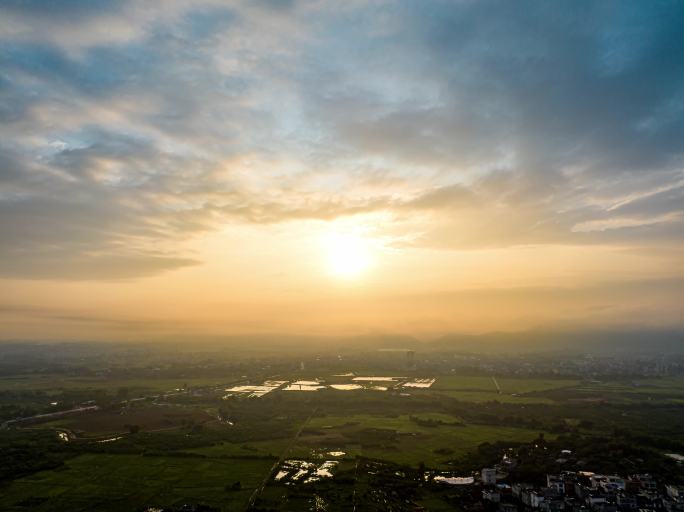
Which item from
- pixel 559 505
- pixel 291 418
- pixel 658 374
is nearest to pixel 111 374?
pixel 291 418

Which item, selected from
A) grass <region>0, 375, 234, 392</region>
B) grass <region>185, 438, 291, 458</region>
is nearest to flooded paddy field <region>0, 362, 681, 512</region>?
grass <region>185, 438, 291, 458</region>

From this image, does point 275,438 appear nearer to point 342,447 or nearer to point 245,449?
point 245,449

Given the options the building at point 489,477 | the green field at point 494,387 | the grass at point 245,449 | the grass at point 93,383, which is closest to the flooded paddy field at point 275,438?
the grass at point 245,449

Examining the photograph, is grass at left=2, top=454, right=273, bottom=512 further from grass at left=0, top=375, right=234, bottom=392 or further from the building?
grass at left=0, top=375, right=234, bottom=392

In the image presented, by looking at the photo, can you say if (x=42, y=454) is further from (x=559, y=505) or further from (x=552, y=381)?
(x=552, y=381)

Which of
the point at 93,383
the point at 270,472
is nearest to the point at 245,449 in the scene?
the point at 270,472

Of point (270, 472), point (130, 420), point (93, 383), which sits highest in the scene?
point (93, 383)

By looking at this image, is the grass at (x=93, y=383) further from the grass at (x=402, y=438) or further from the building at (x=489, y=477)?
the building at (x=489, y=477)

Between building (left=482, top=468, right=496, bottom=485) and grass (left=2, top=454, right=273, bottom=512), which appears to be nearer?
grass (left=2, top=454, right=273, bottom=512)
